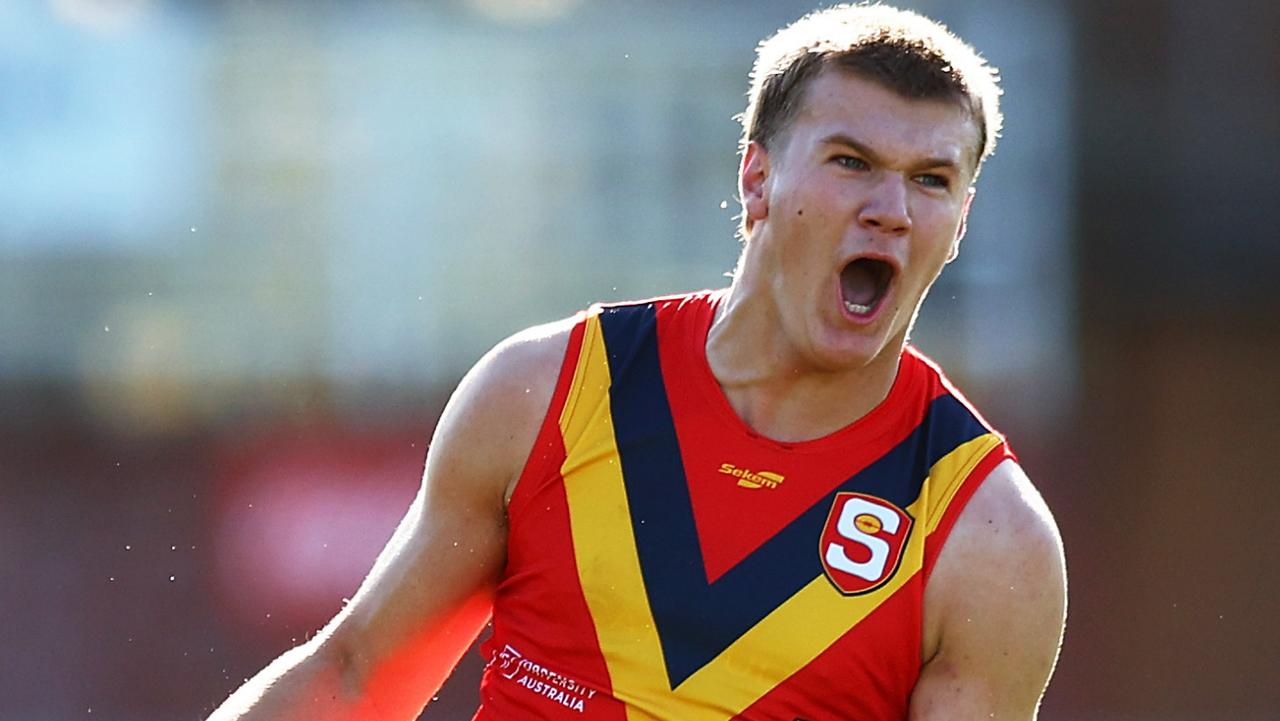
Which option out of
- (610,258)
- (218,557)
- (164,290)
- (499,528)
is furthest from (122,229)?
(499,528)

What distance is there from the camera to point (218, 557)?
29.0 ft

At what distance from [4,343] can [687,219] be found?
3414mm

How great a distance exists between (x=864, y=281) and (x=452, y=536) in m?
0.85

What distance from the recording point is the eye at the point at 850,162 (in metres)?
3.15

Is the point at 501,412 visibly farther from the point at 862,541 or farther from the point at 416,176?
the point at 416,176

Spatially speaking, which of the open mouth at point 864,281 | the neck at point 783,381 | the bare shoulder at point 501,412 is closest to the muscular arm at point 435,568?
the bare shoulder at point 501,412

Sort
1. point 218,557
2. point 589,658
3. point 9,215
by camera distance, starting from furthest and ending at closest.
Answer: point 9,215 < point 218,557 < point 589,658

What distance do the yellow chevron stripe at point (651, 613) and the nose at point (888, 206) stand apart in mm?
387

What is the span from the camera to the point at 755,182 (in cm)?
337

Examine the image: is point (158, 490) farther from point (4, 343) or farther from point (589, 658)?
point (589, 658)

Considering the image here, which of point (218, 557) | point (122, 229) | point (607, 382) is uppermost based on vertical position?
point (607, 382)

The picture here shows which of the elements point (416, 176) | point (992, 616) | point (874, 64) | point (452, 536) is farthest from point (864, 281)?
point (416, 176)

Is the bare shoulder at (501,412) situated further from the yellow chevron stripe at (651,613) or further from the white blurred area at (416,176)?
the white blurred area at (416,176)

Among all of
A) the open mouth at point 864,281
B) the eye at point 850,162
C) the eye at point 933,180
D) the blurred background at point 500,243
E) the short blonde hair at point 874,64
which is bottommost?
the blurred background at point 500,243
